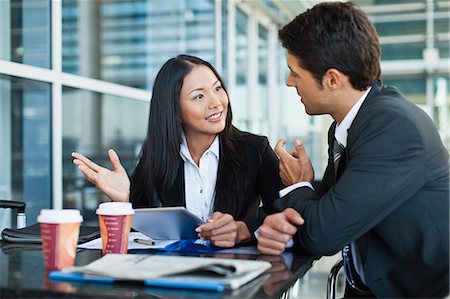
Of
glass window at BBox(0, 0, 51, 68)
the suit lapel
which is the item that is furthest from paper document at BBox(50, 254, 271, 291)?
glass window at BBox(0, 0, 51, 68)

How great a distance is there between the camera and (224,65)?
5523 millimetres

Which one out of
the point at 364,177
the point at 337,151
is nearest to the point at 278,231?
the point at 364,177

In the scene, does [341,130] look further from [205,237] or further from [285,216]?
[205,237]

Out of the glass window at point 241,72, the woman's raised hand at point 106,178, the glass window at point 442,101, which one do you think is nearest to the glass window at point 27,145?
the woman's raised hand at point 106,178

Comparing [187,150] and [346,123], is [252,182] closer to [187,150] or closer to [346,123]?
[187,150]

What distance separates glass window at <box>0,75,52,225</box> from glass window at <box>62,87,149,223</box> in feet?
3.36

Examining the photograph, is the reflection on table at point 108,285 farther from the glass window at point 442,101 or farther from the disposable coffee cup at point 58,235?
the glass window at point 442,101

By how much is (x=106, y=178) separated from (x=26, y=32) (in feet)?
5.41

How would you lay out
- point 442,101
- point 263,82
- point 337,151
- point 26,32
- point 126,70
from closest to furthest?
point 337,151 → point 26,32 → point 126,70 → point 263,82 → point 442,101

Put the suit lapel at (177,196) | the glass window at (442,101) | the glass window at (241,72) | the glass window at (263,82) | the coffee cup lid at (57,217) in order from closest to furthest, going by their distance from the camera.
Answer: the coffee cup lid at (57,217) < the suit lapel at (177,196) < the glass window at (241,72) < the glass window at (263,82) < the glass window at (442,101)

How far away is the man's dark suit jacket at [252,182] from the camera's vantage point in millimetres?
1868

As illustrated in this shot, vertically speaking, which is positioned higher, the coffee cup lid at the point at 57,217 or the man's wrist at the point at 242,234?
the coffee cup lid at the point at 57,217

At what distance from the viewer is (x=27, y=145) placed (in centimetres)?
308

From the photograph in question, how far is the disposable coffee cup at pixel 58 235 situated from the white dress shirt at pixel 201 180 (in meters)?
0.74
